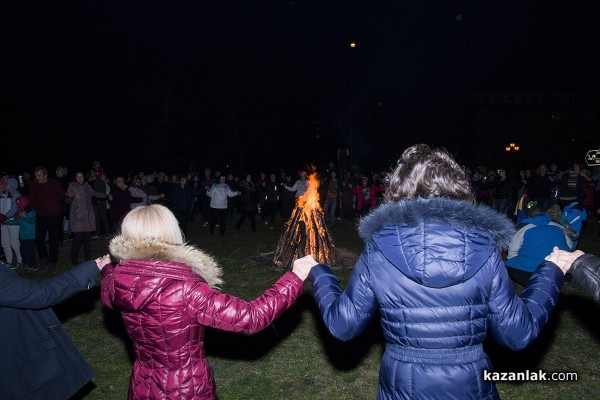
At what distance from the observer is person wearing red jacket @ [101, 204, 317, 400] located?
267 cm

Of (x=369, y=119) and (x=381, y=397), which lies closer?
(x=381, y=397)

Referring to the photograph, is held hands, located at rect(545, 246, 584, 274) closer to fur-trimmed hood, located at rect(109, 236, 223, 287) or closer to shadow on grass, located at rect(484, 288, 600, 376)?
fur-trimmed hood, located at rect(109, 236, 223, 287)

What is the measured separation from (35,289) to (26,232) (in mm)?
8210

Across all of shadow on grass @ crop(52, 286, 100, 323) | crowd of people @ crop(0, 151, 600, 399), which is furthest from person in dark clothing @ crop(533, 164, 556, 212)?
crowd of people @ crop(0, 151, 600, 399)

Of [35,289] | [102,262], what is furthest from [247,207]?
[35,289]

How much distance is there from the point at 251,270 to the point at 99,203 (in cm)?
737

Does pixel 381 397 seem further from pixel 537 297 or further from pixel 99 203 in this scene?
pixel 99 203

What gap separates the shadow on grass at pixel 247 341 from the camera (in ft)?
19.2

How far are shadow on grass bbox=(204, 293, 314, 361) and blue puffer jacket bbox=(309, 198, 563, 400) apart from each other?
3415 millimetres

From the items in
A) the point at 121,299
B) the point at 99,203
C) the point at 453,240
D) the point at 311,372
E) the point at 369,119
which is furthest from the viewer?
the point at 369,119

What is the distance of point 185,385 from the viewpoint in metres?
2.79

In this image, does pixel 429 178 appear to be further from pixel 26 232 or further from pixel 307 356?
pixel 26 232

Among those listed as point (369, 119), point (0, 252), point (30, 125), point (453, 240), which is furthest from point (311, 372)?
point (369, 119)

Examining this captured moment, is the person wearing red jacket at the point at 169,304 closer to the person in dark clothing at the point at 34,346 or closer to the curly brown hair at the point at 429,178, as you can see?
the person in dark clothing at the point at 34,346
